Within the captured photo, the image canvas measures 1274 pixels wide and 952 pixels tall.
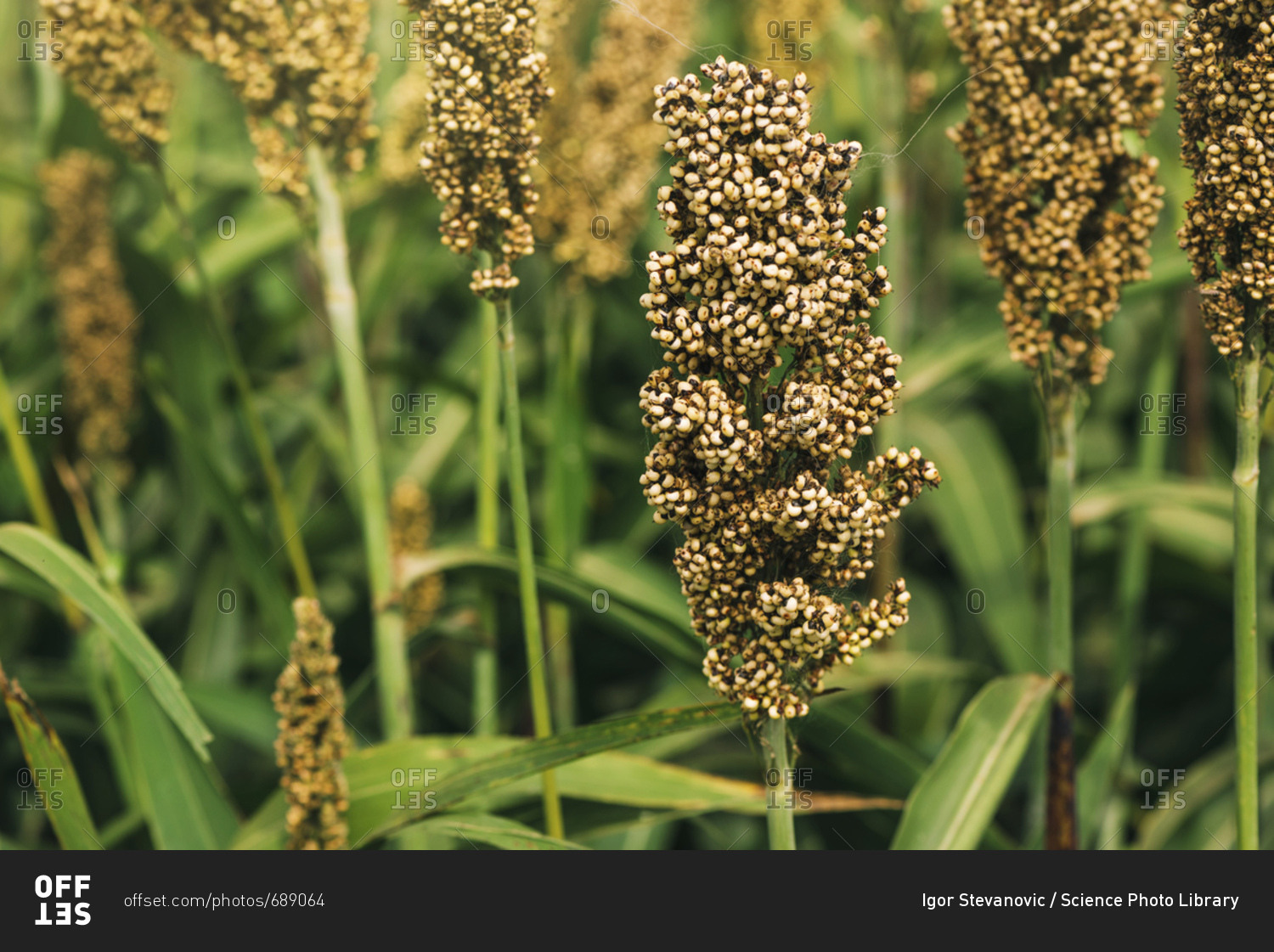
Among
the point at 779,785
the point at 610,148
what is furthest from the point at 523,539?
the point at 610,148

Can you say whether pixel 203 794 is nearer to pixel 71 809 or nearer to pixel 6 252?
pixel 71 809

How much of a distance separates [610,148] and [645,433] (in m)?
1.51

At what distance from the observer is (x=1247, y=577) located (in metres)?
2.06

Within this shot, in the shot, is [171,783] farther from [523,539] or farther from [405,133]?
[405,133]

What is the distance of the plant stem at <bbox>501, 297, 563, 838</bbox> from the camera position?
84.1 inches

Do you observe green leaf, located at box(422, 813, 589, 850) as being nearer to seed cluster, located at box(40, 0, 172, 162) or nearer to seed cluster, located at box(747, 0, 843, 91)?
seed cluster, located at box(40, 0, 172, 162)

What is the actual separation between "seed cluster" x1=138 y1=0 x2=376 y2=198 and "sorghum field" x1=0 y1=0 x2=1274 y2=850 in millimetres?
12

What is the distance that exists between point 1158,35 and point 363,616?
3.19 m

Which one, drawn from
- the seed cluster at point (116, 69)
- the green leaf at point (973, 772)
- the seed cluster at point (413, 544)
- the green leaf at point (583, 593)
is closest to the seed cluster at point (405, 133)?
the seed cluster at point (116, 69)

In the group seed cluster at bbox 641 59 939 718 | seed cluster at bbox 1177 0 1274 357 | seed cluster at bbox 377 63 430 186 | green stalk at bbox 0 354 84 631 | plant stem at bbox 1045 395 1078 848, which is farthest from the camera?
seed cluster at bbox 377 63 430 186

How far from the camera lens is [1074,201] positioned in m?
2.25

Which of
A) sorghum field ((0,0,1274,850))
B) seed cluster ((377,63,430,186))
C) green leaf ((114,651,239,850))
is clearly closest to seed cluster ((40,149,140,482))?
sorghum field ((0,0,1274,850))

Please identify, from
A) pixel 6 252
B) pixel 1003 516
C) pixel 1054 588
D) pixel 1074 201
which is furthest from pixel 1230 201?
pixel 6 252

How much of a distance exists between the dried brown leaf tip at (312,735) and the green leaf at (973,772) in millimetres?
1278
